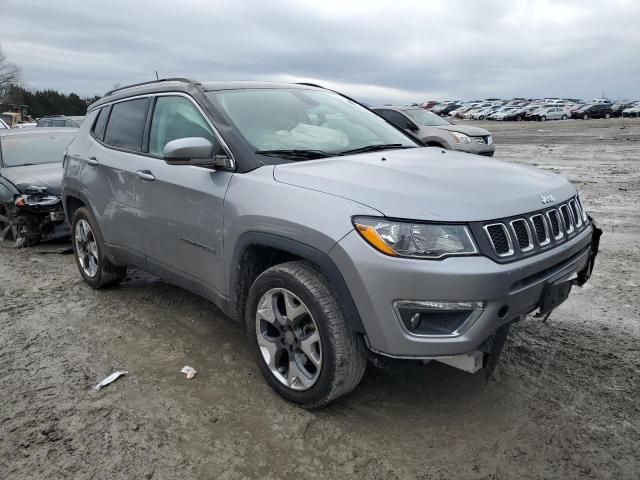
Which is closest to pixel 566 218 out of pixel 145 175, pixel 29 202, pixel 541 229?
pixel 541 229

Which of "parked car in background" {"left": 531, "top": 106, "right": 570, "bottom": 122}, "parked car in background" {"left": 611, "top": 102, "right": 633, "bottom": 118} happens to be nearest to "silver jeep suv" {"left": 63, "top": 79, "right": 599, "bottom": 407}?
"parked car in background" {"left": 531, "top": 106, "right": 570, "bottom": 122}

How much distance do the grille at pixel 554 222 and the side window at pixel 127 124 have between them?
2905mm

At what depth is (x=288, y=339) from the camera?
304 cm

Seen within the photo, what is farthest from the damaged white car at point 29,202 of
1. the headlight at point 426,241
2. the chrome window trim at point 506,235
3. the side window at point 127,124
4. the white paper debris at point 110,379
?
the chrome window trim at point 506,235

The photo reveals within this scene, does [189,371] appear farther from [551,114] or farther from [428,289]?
[551,114]

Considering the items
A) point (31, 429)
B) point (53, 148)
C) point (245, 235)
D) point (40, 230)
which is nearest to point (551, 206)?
point (245, 235)

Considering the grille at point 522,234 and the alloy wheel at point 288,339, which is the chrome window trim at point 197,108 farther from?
the grille at point 522,234

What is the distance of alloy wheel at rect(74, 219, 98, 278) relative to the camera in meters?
5.01

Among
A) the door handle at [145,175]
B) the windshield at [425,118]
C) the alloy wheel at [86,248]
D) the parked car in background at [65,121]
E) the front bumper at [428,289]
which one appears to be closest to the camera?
the front bumper at [428,289]

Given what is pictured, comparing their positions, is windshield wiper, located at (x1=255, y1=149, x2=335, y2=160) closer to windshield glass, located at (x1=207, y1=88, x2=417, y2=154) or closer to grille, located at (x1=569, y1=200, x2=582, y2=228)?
windshield glass, located at (x1=207, y1=88, x2=417, y2=154)

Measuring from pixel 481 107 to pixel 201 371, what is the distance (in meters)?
69.7

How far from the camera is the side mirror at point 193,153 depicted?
3.11m

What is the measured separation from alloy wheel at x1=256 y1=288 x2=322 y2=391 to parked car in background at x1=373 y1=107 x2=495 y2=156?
29.0 feet

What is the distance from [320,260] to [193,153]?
1.04m
